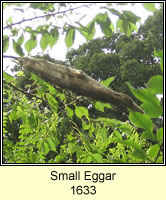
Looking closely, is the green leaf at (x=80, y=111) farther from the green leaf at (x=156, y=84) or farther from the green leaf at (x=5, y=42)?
the green leaf at (x=156, y=84)

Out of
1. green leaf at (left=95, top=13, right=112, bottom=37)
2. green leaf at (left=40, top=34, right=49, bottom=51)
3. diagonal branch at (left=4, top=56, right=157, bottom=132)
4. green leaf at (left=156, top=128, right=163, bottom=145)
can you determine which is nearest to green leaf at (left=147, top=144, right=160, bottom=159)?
green leaf at (left=156, top=128, right=163, bottom=145)

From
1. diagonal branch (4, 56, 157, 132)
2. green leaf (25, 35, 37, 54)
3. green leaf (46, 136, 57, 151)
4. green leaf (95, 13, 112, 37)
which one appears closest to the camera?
diagonal branch (4, 56, 157, 132)

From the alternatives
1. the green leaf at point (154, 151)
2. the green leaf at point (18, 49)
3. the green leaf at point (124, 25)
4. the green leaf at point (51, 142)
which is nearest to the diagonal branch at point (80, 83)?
the green leaf at point (154, 151)

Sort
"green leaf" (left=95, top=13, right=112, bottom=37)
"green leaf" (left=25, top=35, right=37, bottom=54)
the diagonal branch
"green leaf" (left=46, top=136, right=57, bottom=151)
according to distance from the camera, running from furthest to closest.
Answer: "green leaf" (left=46, top=136, right=57, bottom=151), "green leaf" (left=25, top=35, right=37, bottom=54), "green leaf" (left=95, top=13, right=112, bottom=37), the diagonal branch

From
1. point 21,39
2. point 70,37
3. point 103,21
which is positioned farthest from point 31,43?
point 103,21

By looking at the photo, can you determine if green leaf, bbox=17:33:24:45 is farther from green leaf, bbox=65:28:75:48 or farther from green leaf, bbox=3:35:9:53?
green leaf, bbox=65:28:75:48

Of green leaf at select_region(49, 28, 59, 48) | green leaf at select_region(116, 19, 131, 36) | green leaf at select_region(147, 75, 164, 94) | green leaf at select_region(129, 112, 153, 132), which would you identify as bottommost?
green leaf at select_region(129, 112, 153, 132)

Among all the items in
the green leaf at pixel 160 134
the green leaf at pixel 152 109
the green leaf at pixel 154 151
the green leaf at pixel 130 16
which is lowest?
the green leaf at pixel 154 151

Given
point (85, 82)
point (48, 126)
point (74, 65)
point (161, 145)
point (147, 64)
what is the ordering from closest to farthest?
1. point (161, 145)
2. point (85, 82)
3. point (48, 126)
4. point (147, 64)
5. point (74, 65)

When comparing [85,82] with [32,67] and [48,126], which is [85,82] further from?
[48,126]

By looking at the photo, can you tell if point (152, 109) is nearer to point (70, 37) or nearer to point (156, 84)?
point (156, 84)

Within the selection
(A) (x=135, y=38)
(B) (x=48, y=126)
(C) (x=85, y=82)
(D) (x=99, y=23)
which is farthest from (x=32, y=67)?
(A) (x=135, y=38)
